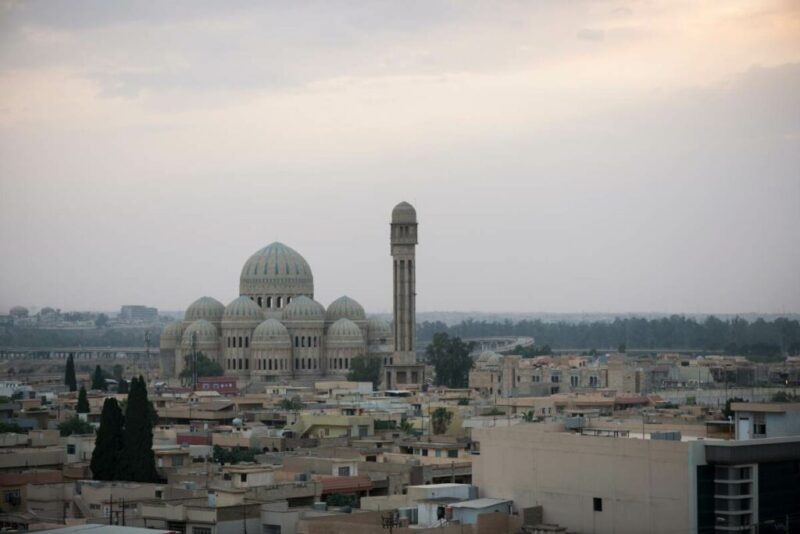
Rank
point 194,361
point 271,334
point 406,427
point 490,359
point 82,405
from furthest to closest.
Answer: point 490,359
point 271,334
point 194,361
point 82,405
point 406,427

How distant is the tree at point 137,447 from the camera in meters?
43.1

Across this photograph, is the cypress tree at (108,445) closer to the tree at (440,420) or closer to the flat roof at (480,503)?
the flat roof at (480,503)

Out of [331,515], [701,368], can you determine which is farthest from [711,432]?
[701,368]

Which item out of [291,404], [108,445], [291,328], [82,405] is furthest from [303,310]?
[108,445]

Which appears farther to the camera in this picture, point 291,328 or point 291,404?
point 291,328

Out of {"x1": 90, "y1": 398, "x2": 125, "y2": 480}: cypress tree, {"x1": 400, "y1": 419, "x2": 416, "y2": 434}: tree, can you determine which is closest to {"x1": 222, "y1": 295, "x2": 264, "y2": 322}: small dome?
{"x1": 400, "y1": 419, "x2": 416, "y2": 434}: tree

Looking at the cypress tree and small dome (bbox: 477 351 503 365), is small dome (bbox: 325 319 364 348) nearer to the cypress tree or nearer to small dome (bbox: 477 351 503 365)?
small dome (bbox: 477 351 503 365)

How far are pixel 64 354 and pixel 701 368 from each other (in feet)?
306

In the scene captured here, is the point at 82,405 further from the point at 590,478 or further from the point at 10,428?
the point at 590,478

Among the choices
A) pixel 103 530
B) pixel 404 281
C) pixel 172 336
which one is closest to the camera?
pixel 103 530

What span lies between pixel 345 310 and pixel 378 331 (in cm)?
184

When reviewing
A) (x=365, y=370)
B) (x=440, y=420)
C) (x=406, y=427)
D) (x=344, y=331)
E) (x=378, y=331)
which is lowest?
(x=406, y=427)

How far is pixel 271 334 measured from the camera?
9850 centimetres

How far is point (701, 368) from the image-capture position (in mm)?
96375
